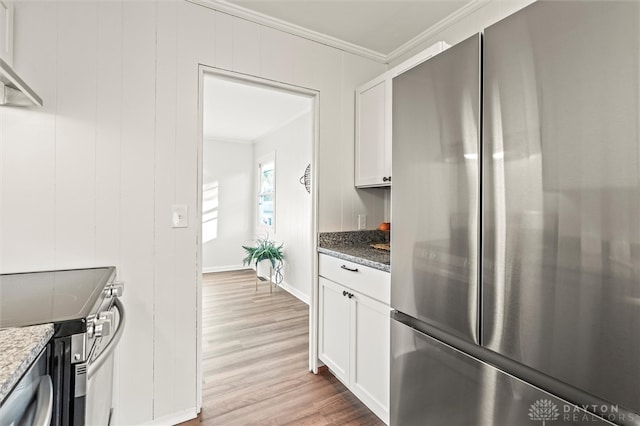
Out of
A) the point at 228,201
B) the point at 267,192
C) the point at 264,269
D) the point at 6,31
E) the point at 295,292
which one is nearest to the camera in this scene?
the point at 6,31

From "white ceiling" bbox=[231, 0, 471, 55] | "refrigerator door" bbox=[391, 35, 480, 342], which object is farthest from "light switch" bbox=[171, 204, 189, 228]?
"white ceiling" bbox=[231, 0, 471, 55]

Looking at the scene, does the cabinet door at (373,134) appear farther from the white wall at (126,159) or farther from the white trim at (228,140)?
the white trim at (228,140)

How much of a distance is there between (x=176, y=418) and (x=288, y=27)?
8.51 feet

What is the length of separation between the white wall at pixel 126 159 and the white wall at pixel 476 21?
130 centimetres

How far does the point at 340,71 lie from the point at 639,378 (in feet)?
7.53

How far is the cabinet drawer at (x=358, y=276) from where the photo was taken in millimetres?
1572

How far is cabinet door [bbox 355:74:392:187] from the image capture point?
80.7 inches

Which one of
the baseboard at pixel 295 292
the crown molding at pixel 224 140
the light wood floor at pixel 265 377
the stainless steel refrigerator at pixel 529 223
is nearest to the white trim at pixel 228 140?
the crown molding at pixel 224 140

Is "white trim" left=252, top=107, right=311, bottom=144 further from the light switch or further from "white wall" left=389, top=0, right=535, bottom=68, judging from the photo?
the light switch

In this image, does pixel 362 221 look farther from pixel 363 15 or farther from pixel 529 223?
pixel 529 223

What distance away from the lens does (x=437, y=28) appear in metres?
2.08

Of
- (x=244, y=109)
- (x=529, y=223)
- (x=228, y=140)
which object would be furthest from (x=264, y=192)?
(x=529, y=223)

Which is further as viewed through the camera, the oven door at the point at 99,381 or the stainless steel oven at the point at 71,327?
the oven door at the point at 99,381

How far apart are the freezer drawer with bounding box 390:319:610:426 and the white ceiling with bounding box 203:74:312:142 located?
229cm
